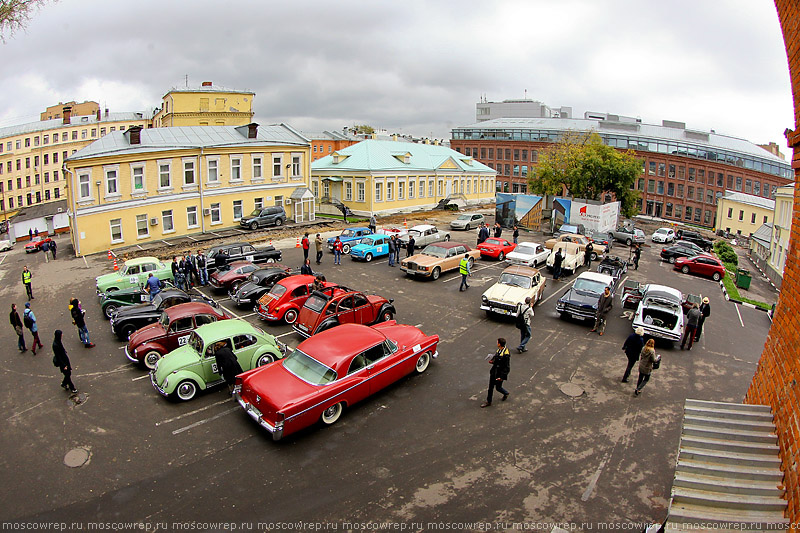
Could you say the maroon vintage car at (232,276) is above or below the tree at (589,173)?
below

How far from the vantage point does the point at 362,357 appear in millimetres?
11141

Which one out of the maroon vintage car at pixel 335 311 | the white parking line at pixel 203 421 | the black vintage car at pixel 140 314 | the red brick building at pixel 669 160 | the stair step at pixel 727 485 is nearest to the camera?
the stair step at pixel 727 485

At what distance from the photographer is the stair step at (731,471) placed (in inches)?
213

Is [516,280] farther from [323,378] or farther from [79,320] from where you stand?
[79,320]

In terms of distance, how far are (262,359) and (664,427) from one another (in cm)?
984

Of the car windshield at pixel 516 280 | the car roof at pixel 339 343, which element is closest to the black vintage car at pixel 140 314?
the car roof at pixel 339 343

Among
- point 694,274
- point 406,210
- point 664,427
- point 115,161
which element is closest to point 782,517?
point 664,427

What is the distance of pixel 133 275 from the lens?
66.7ft

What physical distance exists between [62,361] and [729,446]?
13.6 meters

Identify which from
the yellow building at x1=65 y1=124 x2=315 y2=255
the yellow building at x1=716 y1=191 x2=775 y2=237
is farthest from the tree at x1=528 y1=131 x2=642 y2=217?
the yellow building at x1=65 y1=124 x2=315 y2=255

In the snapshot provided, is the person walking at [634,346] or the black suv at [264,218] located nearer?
the person walking at [634,346]

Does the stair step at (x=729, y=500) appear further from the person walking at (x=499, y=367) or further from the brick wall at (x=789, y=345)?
the person walking at (x=499, y=367)

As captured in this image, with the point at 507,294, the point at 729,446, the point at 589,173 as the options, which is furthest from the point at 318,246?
the point at 589,173

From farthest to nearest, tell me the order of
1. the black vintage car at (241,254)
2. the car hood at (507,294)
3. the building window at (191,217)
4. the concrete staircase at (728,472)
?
the building window at (191,217)
the black vintage car at (241,254)
the car hood at (507,294)
the concrete staircase at (728,472)
